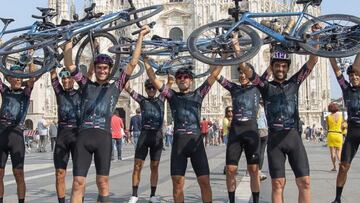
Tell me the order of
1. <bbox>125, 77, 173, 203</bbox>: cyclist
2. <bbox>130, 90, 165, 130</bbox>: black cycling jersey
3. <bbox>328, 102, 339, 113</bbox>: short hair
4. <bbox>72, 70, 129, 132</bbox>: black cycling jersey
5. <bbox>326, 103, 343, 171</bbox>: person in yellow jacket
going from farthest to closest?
<bbox>326, 103, 343, 171</bbox>: person in yellow jacket
<bbox>328, 102, 339, 113</bbox>: short hair
<bbox>130, 90, 165, 130</bbox>: black cycling jersey
<bbox>125, 77, 173, 203</bbox>: cyclist
<bbox>72, 70, 129, 132</bbox>: black cycling jersey

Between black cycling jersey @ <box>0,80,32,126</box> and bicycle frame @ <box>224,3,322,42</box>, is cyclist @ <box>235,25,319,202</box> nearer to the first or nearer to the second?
bicycle frame @ <box>224,3,322,42</box>

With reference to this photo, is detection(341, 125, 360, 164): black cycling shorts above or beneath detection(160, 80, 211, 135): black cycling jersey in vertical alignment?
beneath

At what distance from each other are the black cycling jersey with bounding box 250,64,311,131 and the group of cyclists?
1 centimetres

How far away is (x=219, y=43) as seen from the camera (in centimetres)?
757

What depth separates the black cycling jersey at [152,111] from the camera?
8570mm

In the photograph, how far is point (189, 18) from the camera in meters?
52.6

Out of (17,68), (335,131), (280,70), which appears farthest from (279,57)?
(335,131)

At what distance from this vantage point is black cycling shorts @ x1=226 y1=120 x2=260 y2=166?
7414 mm

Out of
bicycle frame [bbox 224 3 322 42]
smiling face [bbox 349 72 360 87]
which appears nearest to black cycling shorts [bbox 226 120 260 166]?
bicycle frame [bbox 224 3 322 42]

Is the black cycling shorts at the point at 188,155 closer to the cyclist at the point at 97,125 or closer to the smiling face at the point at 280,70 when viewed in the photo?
the cyclist at the point at 97,125

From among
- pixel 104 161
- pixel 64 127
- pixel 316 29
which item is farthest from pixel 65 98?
pixel 316 29

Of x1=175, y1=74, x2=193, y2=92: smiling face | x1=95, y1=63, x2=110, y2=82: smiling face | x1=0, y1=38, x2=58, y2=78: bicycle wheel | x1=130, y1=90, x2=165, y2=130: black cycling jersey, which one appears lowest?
x1=130, y1=90, x2=165, y2=130: black cycling jersey

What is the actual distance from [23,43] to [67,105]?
1361mm

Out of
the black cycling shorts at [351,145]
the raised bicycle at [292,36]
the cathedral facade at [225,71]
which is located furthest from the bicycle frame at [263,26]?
the cathedral facade at [225,71]
